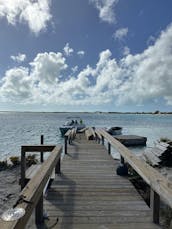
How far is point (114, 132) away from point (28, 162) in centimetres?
1844

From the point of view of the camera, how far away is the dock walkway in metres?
3.25

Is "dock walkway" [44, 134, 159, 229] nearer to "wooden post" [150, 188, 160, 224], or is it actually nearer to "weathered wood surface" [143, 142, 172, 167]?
"wooden post" [150, 188, 160, 224]

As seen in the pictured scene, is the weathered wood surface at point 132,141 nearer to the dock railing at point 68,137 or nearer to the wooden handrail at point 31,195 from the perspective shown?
the dock railing at point 68,137

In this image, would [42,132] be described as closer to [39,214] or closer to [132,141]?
[132,141]

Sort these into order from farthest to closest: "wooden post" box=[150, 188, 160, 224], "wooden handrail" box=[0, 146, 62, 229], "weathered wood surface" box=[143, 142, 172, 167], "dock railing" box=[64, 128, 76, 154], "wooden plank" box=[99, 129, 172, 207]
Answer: "weathered wood surface" box=[143, 142, 172, 167], "dock railing" box=[64, 128, 76, 154], "wooden post" box=[150, 188, 160, 224], "wooden plank" box=[99, 129, 172, 207], "wooden handrail" box=[0, 146, 62, 229]

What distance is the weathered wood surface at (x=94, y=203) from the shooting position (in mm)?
3254

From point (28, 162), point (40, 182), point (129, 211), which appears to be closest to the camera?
point (40, 182)

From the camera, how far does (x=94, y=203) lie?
393 cm

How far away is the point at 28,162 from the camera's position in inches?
458

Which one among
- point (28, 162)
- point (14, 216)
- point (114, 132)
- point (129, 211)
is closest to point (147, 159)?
point (28, 162)

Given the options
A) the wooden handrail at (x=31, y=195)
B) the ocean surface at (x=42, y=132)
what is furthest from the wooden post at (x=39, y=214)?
the ocean surface at (x=42, y=132)

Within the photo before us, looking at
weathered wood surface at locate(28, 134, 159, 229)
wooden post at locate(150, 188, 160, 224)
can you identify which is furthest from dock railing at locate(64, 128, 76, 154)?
A: wooden post at locate(150, 188, 160, 224)

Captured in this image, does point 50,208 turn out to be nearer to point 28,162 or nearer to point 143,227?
point 143,227

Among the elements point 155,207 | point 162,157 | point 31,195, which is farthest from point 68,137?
point 31,195
